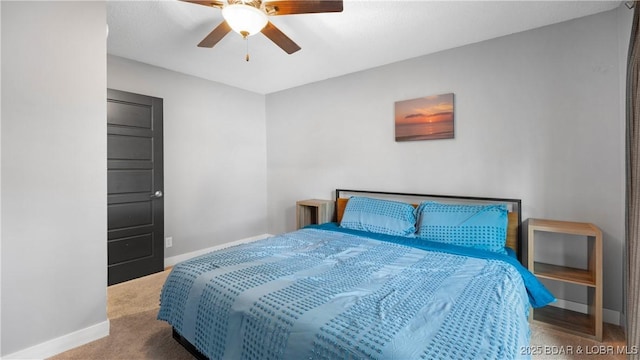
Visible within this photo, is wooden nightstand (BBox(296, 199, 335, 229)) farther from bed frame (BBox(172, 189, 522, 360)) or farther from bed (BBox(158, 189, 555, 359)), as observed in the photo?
bed (BBox(158, 189, 555, 359))

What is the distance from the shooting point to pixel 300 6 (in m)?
1.78

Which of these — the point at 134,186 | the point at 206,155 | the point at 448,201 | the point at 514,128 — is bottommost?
the point at 448,201

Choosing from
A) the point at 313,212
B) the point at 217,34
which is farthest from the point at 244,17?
the point at 313,212

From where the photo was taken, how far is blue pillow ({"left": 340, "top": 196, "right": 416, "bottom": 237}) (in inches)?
111

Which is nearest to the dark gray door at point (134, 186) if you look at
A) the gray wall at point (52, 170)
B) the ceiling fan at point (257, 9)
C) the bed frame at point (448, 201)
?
the gray wall at point (52, 170)

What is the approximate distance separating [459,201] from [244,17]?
2.53 meters

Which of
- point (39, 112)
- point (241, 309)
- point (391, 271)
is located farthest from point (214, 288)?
point (39, 112)

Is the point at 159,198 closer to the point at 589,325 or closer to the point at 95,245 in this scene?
the point at 95,245

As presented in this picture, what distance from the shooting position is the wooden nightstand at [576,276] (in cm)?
201

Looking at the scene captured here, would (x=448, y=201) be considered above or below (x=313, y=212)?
above

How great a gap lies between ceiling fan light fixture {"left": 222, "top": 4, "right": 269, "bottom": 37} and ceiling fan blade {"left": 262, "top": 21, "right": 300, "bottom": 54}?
0.16m

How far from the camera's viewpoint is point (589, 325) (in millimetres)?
2141

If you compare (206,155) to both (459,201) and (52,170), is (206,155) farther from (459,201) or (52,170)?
(459,201)

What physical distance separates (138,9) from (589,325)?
4.16 meters
